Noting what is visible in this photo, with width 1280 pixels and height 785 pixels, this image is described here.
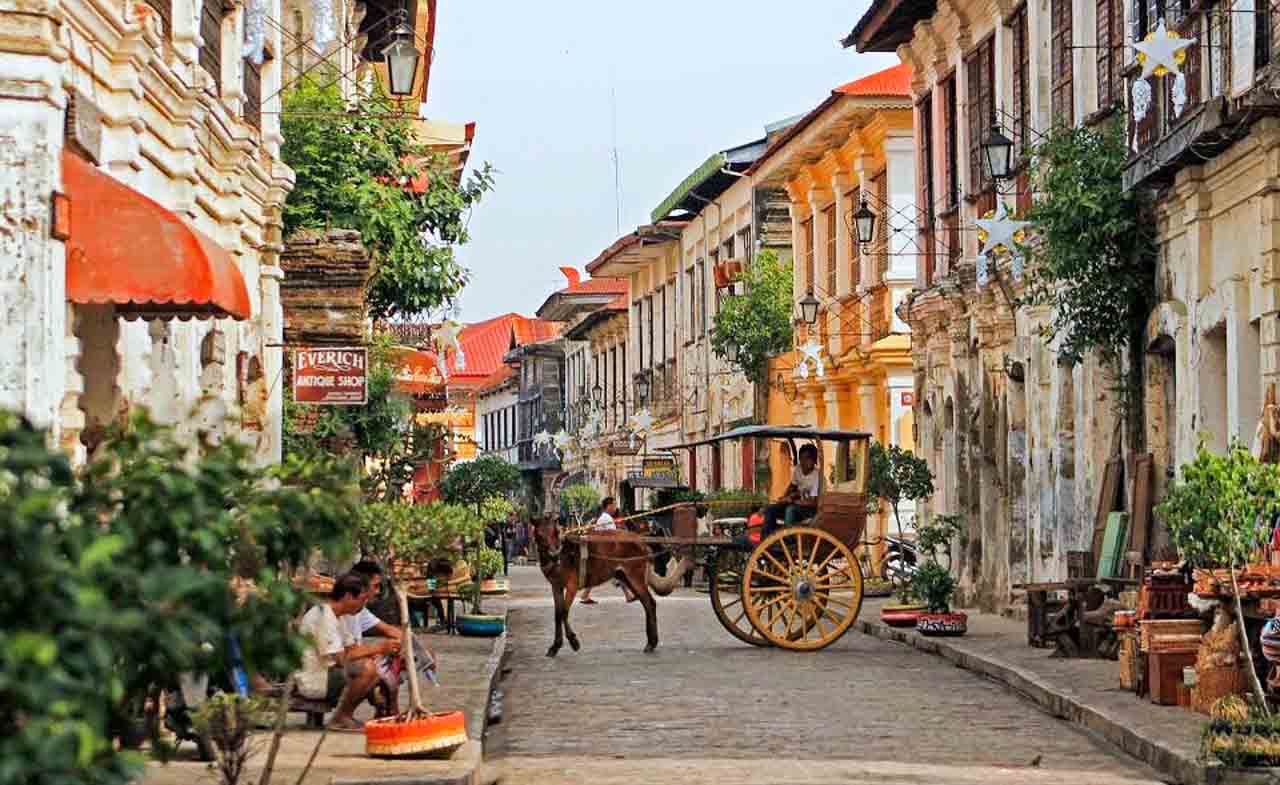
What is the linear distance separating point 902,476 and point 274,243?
38.9 ft

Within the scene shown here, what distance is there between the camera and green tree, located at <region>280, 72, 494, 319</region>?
84.0 feet

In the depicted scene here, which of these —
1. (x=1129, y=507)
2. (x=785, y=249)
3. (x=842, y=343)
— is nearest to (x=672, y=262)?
(x=785, y=249)

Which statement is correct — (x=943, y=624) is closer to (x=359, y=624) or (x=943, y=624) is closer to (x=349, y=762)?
(x=359, y=624)

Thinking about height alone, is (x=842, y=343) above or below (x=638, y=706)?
above

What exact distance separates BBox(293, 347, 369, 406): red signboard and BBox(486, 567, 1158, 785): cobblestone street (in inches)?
108

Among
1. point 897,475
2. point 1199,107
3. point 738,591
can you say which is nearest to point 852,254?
point 897,475

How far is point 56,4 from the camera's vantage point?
12.0 meters

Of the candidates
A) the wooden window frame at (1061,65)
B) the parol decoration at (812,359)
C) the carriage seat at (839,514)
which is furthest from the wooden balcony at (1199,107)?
the parol decoration at (812,359)

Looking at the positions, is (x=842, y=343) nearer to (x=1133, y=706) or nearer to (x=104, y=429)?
(x=1133, y=706)

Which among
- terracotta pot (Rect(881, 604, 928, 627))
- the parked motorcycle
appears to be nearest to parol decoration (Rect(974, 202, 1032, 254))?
terracotta pot (Rect(881, 604, 928, 627))

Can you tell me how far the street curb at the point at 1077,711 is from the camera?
12469 millimetres

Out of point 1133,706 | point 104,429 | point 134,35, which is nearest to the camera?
point 104,429

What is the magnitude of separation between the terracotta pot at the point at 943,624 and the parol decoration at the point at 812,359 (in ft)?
50.3

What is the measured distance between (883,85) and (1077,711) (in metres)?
20.8
